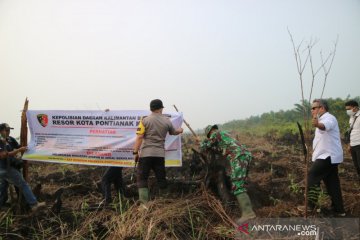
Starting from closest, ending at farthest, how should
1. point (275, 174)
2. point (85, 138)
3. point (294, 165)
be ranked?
point (85, 138) < point (275, 174) < point (294, 165)

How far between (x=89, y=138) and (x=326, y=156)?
421cm

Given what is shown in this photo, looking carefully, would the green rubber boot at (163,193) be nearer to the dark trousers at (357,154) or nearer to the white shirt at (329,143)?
→ the white shirt at (329,143)

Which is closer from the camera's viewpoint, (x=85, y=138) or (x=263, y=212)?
(x=263, y=212)

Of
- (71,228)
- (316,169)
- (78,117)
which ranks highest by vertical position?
(78,117)

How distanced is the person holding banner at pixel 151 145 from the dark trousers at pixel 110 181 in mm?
746

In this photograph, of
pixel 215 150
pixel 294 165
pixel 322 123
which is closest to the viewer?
pixel 322 123

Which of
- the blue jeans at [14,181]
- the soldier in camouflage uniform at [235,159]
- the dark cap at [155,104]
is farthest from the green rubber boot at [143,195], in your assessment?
the blue jeans at [14,181]

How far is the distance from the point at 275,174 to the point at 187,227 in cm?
357

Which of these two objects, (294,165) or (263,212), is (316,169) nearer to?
(263,212)

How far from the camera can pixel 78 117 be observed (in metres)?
6.36

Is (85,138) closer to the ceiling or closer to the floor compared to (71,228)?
closer to the ceiling

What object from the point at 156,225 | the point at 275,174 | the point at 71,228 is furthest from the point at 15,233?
the point at 275,174

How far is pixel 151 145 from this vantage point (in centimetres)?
508

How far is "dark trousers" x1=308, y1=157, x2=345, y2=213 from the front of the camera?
14.8 ft
